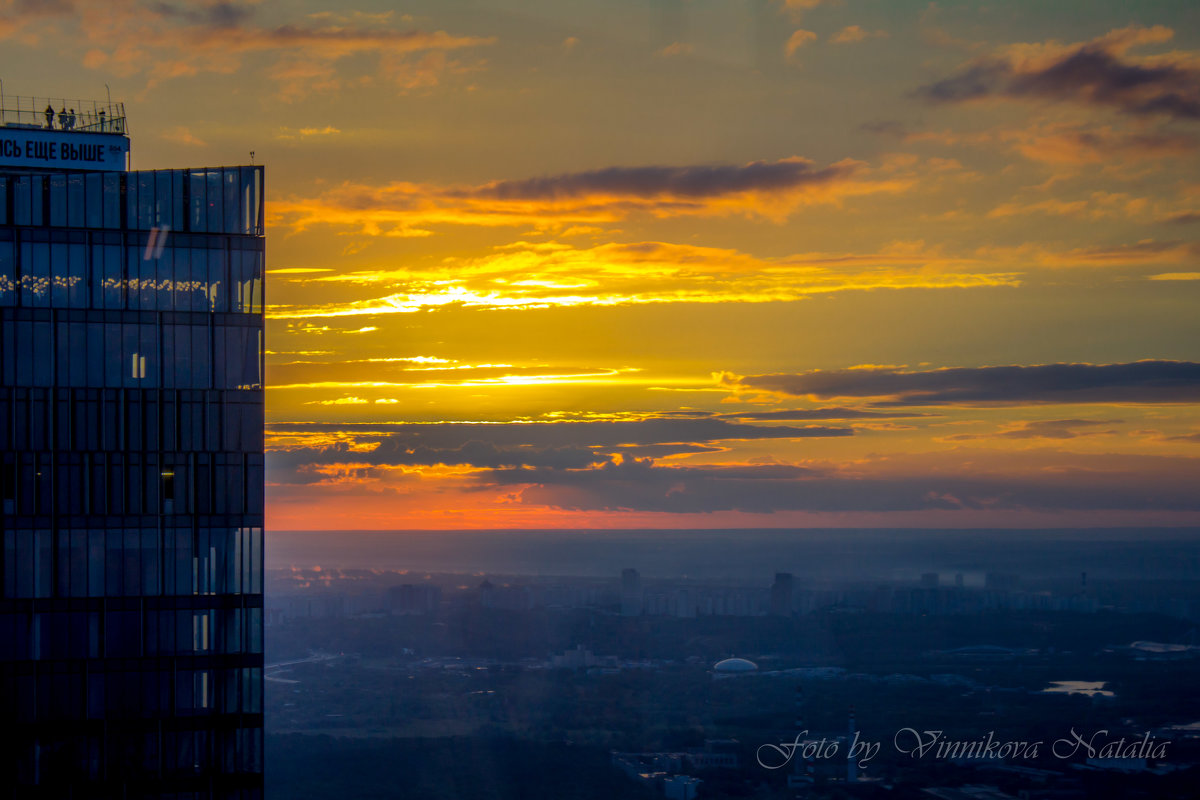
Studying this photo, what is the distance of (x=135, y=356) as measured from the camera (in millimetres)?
53281

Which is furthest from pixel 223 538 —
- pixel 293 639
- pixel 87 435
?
pixel 293 639

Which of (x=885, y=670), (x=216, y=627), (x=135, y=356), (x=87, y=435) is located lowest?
(x=885, y=670)

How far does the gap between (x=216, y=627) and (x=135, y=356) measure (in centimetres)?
1229

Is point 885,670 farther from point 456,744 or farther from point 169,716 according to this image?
point 169,716

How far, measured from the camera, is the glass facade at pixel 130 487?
171 feet

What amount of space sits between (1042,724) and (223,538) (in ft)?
420

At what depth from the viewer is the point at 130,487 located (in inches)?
2087

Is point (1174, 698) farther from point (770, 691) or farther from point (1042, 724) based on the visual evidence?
point (770, 691)

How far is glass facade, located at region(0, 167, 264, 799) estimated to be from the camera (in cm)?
5203

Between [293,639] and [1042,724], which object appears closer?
[1042,724]

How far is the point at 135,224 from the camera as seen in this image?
53.6 m

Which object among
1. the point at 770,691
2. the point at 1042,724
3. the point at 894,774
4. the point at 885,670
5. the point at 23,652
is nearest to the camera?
the point at 23,652

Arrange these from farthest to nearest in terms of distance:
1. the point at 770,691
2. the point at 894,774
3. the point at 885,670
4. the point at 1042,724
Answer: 1. the point at 885,670
2. the point at 770,691
3. the point at 1042,724
4. the point at 894,774

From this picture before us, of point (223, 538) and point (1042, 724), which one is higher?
point (223, 538)
